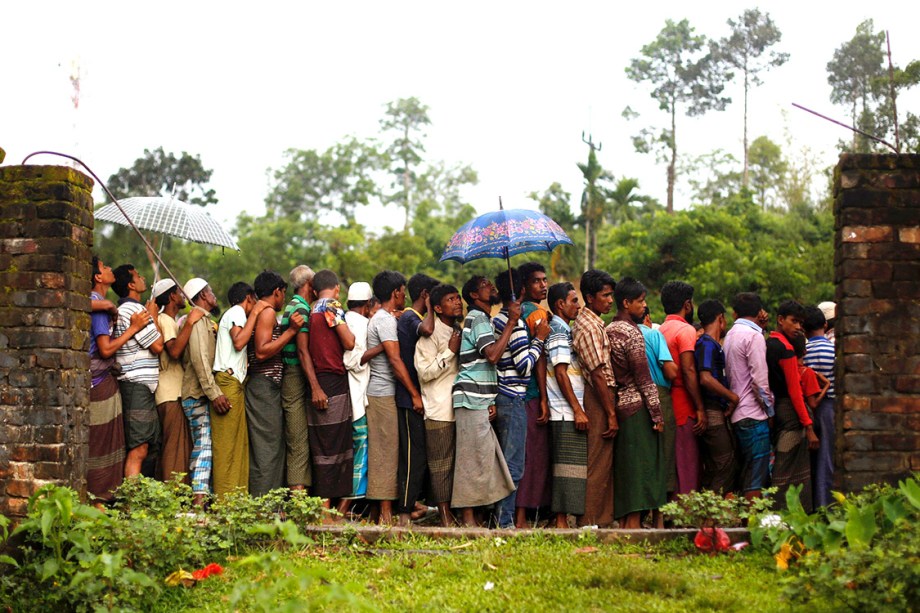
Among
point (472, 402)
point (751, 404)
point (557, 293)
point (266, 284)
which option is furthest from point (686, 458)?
point (266, 284)

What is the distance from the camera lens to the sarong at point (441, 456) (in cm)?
700

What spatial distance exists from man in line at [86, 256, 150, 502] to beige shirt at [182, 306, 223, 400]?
0.43m

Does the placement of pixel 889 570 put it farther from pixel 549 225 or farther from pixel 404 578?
pixel 549 225

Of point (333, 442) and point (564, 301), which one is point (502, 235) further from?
point (333, 442)

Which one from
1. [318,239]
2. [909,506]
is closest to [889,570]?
[909,506]

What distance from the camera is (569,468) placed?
22.6ft

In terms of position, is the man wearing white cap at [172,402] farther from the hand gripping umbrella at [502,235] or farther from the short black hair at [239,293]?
the hand gripping umbrella at [502,235]

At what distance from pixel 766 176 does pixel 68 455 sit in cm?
4434

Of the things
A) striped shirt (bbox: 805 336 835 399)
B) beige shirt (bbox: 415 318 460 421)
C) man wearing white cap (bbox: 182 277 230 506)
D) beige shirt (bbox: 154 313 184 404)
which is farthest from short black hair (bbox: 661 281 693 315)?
beige shirt (bbox: 154 313 184 404)

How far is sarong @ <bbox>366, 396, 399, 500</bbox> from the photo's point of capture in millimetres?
7102

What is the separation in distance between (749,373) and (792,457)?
0.66 m

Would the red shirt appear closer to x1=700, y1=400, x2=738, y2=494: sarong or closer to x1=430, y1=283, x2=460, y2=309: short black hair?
x1=700, y1=400, x2=738, y2=494: sarong

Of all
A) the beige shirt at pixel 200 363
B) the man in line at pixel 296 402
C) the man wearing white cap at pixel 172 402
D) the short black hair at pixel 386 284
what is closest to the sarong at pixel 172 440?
the man wearing white cap at pixel 172 402

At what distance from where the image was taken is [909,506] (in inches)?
199
